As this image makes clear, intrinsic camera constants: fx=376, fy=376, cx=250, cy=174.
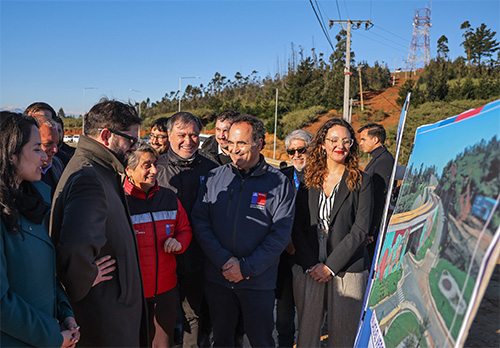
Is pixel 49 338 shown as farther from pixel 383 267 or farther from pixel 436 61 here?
pixel 436 61

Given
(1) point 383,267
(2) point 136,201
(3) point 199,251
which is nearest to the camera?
(1) point 383,267

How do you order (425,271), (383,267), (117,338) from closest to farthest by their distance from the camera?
(425,271) → (383,267) → (117,338)

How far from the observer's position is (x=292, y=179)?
3523 mm

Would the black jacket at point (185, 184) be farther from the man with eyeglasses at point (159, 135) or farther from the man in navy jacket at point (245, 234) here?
the man with eyeglasses at point (159, 135)

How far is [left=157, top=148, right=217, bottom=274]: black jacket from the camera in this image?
11.2ft

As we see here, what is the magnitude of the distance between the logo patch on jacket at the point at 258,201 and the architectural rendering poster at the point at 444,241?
1201mm

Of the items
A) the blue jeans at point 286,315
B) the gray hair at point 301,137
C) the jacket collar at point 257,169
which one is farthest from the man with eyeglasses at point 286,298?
the jacket collar at point 257,169

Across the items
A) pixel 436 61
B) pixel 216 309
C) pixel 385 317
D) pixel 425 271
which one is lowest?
pixel 216 309

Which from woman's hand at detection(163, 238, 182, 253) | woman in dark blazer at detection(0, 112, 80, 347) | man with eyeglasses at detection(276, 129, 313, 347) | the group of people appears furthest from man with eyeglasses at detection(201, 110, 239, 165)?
woman in dark blazer at detection(0, 112, 80, 347)

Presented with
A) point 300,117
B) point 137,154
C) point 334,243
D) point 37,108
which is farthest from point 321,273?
point 300,117

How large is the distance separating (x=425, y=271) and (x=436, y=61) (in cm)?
4477

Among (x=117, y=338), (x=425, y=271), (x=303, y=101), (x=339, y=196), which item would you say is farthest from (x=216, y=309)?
(x=303, y=101)

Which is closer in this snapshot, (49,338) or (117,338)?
(49,338)

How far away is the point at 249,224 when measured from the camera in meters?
2.89
